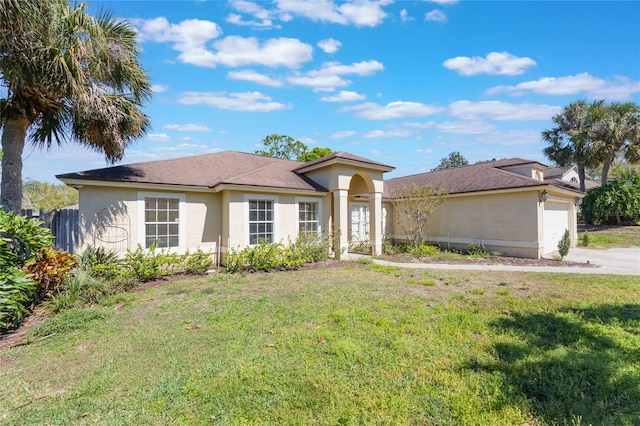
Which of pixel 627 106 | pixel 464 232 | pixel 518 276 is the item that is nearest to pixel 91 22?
pixel 518 276

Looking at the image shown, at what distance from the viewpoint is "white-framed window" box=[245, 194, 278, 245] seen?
12.1 m

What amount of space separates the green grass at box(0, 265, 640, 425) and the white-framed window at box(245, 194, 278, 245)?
5.18 meters

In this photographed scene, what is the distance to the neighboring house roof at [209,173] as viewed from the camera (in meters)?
10.4

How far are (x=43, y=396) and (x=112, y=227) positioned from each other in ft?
25.3

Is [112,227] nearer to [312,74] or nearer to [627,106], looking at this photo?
[312,74]

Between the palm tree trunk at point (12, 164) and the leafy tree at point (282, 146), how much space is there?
1578 inches

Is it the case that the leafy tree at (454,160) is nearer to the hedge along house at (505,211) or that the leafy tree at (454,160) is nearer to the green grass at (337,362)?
the hedge along house at (505,211)

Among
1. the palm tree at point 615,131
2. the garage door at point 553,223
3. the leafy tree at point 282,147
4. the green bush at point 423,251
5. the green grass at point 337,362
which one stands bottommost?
the green grass at point 337,362

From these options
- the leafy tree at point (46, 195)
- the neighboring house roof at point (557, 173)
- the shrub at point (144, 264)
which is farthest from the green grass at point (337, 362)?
the leafy tree at point (46, 195)

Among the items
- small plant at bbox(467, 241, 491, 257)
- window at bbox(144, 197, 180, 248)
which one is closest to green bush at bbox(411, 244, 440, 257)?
small plant at bbox(467, 241, 491, 257)

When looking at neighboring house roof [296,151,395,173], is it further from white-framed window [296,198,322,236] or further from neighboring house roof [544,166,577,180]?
neighboring house roof [544,166,577,180]

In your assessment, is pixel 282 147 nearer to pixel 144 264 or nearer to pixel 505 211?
pixel 505 211

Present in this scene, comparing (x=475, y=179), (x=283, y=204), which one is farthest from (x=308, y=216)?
(x=475, y=179)

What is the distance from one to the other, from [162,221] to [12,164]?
4.33 meters
